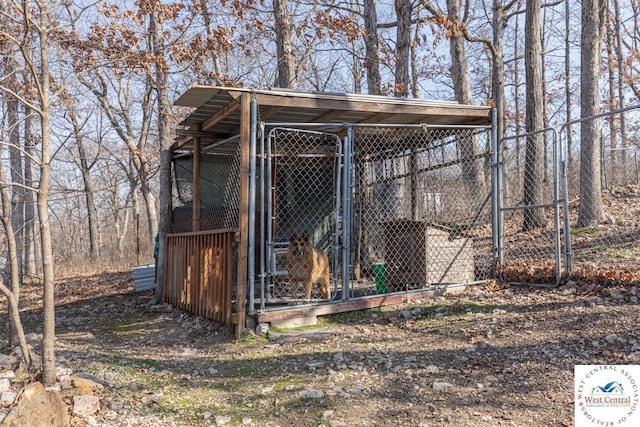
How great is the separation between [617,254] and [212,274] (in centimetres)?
655

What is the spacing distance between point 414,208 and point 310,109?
3491 mm

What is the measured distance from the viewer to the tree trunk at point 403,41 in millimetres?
12109

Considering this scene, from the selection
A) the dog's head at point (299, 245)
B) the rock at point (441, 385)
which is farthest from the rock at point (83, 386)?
the dog's head at point (299, 245)

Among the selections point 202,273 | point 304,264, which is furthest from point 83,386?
point 304,264

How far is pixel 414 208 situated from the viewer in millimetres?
9617

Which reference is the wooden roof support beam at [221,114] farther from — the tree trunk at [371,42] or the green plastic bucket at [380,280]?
the tree trunk at [371,42]

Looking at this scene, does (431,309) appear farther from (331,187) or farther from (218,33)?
(218,33)

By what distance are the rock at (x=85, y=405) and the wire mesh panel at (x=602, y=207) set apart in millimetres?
5933

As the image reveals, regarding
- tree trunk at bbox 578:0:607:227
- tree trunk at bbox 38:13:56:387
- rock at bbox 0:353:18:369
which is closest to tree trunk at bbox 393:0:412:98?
tree trunk at bbox 578:0:607:227

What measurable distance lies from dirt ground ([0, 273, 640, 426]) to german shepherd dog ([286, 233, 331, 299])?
2.69 ft

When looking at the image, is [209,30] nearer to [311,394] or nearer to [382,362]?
[382,362]

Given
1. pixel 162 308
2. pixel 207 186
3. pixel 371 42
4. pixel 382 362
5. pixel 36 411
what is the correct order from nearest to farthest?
pixel 36 411, pixel 382 362, pixel 162 308, pixel 207 186, pixel 371 42

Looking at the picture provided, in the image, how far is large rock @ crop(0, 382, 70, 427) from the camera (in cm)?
325

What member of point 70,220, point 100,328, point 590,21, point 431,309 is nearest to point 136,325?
point 100,328
